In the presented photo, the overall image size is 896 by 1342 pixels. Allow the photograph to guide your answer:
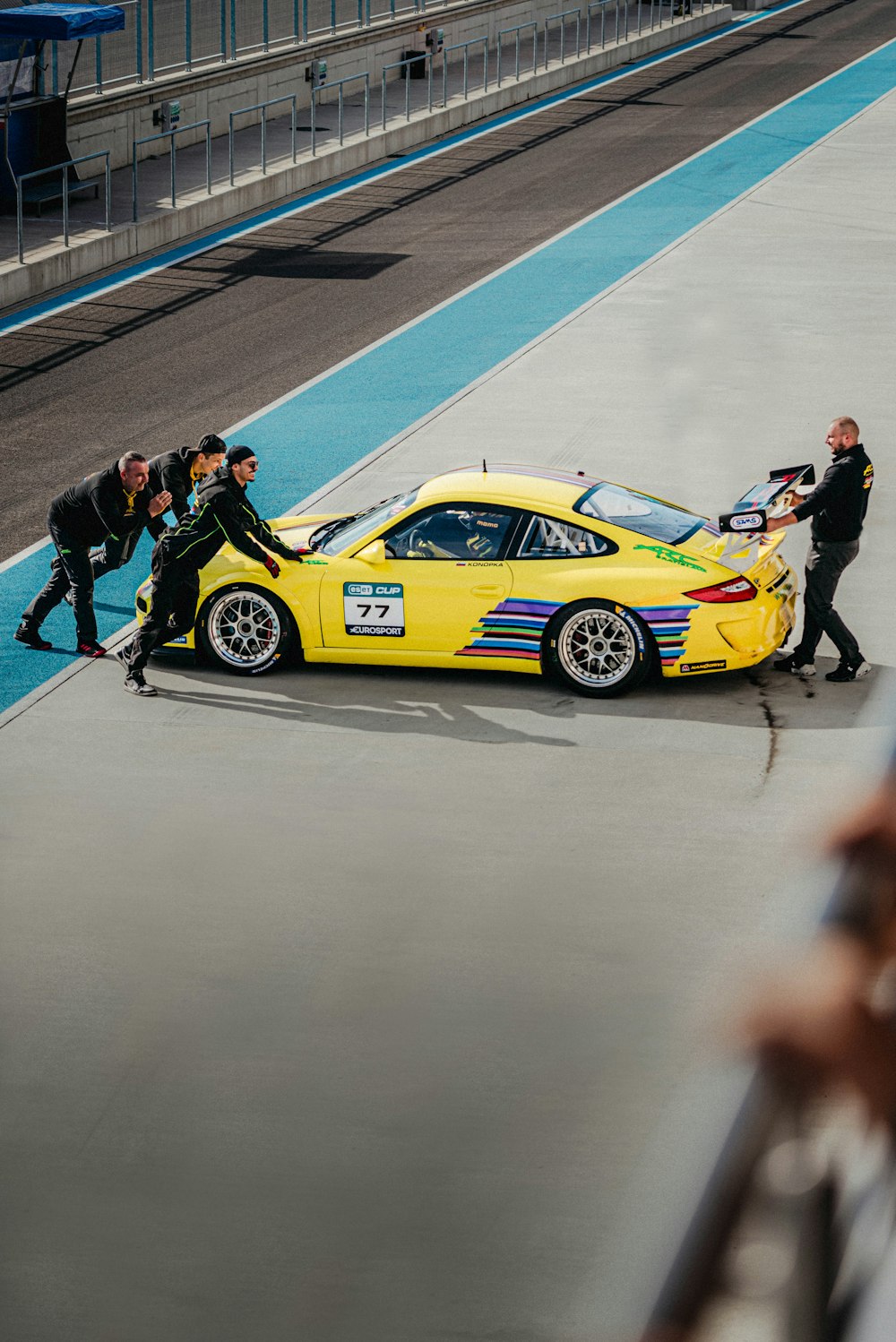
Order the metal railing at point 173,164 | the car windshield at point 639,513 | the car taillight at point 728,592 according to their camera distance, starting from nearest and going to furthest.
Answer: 1. the car taillight at point 728,592
2. the car windshield at point 639,513
3. the metal railing at point 173,164

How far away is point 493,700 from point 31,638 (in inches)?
136

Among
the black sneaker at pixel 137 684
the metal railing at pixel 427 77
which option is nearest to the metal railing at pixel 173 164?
the metal railing at pixel 427 77

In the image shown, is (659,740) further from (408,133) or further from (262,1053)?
(408,133)

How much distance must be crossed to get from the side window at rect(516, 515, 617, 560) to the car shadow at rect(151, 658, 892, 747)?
88 centimetres

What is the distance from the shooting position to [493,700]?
11.2 meters

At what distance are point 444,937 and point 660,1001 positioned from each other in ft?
3.64

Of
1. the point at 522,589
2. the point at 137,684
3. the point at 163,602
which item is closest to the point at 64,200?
the point at 163,602

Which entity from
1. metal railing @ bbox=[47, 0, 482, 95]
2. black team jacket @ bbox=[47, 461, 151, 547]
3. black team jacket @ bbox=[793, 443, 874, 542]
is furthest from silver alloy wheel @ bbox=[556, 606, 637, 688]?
metal railing @ bbox=[47, 0, 482, 95]

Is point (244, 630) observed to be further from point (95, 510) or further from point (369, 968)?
point (369, 968)

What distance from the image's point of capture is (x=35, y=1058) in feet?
24.1

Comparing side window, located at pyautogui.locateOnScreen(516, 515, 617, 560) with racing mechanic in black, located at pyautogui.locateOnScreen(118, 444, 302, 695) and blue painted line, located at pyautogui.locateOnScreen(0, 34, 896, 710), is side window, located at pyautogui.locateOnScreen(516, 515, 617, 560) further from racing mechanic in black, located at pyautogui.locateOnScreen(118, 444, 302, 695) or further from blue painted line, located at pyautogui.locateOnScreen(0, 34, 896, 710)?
blue painted line, located at pyautogui.locateOnScreen(0, 34, 896, 710)

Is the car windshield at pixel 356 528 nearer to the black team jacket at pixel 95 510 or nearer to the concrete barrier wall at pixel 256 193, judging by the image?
the black team jacket at pixel 95 510

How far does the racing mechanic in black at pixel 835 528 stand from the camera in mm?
11227

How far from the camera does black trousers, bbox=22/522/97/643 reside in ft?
39.6
